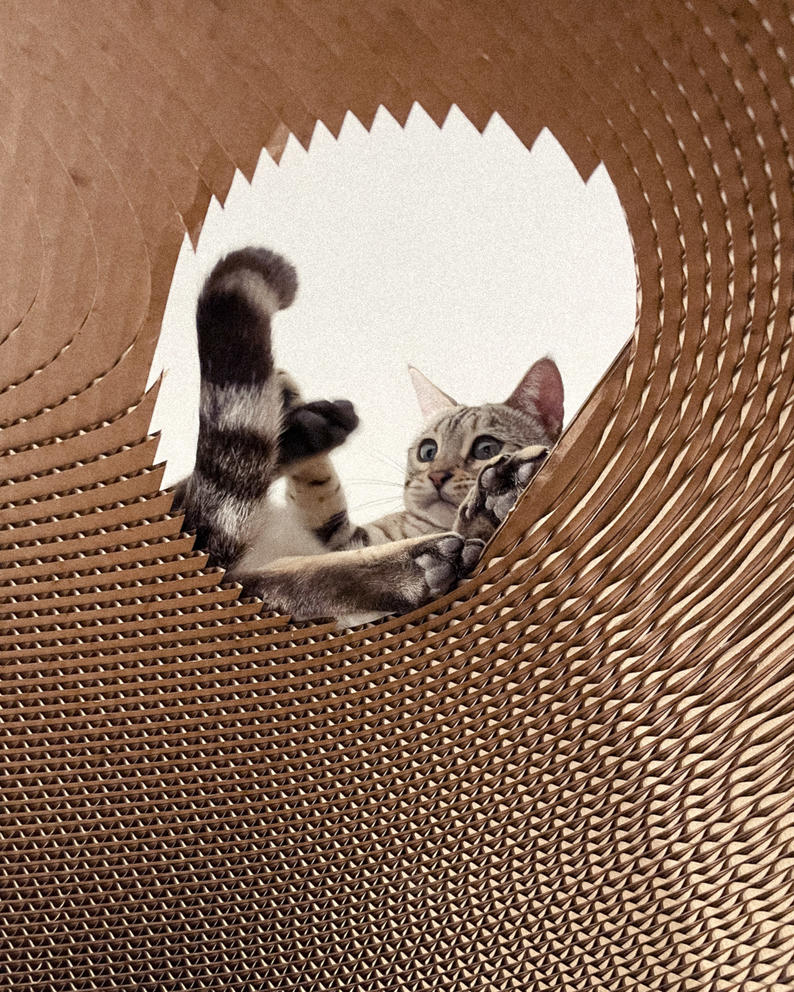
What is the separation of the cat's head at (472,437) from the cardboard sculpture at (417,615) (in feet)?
0.90

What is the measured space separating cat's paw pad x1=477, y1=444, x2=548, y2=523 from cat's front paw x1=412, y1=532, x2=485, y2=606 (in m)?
0.04

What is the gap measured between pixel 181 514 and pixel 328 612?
0.16 meters

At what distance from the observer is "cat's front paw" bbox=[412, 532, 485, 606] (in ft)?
2.58

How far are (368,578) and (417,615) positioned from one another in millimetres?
68

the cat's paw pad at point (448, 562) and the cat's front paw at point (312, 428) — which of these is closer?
the cat's paw pad at point (448, 562)

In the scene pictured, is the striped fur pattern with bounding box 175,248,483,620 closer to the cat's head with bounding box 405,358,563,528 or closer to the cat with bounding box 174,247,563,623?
the cat with bounding box 174,247,563,623

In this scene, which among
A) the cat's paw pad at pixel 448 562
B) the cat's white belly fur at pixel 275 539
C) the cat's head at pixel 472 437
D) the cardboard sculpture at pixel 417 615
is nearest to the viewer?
the cardboard sculpture at pixel 417 615

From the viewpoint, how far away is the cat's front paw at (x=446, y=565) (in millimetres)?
788

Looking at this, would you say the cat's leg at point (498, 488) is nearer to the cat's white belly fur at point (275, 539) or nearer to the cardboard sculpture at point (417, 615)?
the cardboard sculpture at point (417, 615)

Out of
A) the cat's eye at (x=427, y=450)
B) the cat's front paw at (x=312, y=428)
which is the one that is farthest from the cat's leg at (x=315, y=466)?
the cat's eye at (x=427, y=450)

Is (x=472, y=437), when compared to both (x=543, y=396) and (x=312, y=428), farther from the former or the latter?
(x=312, y=428)

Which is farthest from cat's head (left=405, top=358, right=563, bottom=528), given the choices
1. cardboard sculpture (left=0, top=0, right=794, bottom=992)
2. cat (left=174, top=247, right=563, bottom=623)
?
cardboard sculpture (left=0, top=0, right=794, bottom=992)

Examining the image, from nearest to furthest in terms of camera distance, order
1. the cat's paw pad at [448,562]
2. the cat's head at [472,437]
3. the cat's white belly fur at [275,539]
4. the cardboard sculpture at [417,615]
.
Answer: the cardboard sculpture at [417,615]
the cat's paw pad at [448,562]
the cat's white belly fur at [275,539]
the cat's head at [472,437]

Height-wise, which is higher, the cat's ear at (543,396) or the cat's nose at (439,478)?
the cat's ear at (543,396)
